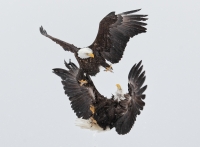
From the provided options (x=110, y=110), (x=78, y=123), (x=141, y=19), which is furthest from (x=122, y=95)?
(x=141, y=19)

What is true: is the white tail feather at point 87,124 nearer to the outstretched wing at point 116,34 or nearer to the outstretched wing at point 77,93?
the outstretched wing at point 77,93

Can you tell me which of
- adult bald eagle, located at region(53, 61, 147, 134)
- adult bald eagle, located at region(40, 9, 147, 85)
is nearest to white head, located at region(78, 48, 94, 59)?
Result: adult bald eagle, located at region(40, 9, 147, 85)

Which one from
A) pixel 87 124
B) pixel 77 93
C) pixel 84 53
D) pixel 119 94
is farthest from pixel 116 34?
pixel 87 124

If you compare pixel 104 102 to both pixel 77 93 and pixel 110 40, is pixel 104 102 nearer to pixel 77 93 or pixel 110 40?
pixel 77 93

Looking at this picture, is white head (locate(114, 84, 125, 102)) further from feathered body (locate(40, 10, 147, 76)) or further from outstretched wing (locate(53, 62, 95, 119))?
feathered body (locate(40, 10, 147, 76))

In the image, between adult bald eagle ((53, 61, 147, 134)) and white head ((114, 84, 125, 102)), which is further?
white head ((114, 84, 125, 102))

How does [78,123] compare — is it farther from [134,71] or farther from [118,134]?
[134,71]
